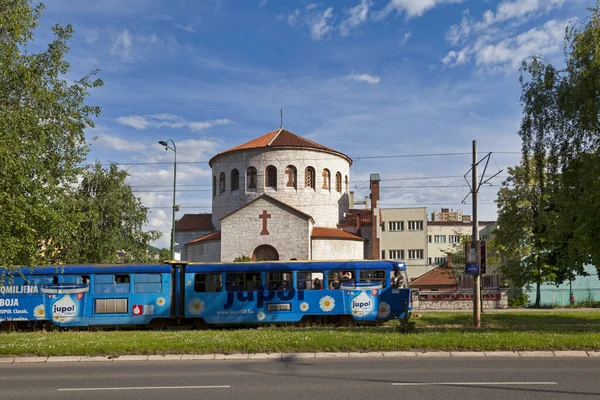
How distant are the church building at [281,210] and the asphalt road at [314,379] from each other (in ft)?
110

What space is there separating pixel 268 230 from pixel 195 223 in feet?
39.5

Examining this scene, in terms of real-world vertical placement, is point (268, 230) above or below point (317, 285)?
above

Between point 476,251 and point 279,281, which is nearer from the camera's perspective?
point 476,251

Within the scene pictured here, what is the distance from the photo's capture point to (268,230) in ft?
155

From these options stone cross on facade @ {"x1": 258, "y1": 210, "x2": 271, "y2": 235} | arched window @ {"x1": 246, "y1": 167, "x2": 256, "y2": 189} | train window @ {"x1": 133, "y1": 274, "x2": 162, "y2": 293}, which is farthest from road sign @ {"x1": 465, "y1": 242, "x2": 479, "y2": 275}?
arched window @ {"x1": 246, "y1": 167, "x2": 256, "y2": 189}

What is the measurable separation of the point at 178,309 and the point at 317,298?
5.51 m

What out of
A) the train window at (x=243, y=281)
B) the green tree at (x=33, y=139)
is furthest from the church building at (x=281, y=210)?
the green tree at (x=33, y=139)

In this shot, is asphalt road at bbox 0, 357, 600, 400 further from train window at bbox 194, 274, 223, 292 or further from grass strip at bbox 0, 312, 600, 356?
train window at bbox 194, 274, 223, 292

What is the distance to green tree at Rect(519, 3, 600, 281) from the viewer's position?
1872 centimetres

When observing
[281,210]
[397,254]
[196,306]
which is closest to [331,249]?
[281,210]

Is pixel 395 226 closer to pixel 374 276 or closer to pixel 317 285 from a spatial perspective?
pixel 374 276

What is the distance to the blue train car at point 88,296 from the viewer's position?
2288 cm

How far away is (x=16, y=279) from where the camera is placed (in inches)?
896

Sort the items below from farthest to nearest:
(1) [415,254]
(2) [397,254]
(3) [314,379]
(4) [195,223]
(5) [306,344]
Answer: (1) [415,254] → (2) [397,254] → (4) [195,223] → (5) [306,344] → (3) [314,379]
